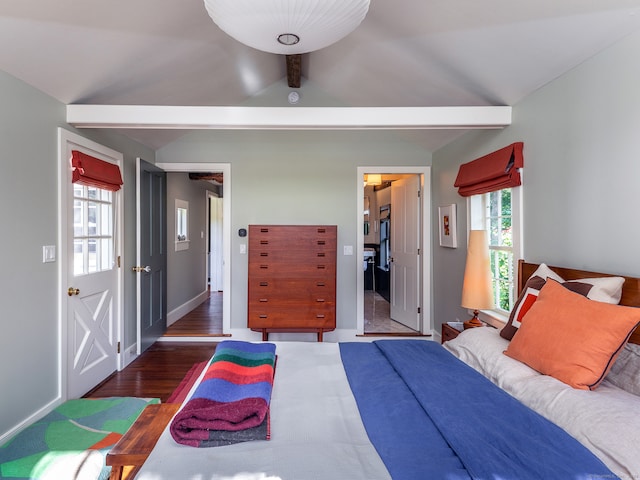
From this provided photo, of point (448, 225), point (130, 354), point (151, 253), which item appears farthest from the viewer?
point (151, 253)

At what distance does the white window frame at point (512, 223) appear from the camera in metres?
2.57

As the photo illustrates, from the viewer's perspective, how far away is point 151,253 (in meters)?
3.82

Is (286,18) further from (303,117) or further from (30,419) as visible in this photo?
(30,419)

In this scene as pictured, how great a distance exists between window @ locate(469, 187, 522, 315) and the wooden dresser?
142cm

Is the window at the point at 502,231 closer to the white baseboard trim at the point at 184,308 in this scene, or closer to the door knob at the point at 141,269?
the door knob at the point at 141,269

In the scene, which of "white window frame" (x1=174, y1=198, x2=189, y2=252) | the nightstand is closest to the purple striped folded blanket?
the nightstand

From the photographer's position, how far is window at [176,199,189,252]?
5086 millimetres

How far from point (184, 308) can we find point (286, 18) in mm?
4835

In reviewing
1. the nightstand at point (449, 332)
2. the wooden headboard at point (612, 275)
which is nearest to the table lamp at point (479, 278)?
the nightstand at point (449, 332)

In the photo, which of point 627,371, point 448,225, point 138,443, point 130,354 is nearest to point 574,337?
point 627,371

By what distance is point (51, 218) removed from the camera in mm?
2461

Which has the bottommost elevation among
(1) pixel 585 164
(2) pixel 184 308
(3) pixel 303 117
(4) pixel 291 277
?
(2) pixel 184 308

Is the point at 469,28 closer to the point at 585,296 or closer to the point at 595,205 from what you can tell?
the point at 595,205

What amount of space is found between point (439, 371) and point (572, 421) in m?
0.52
